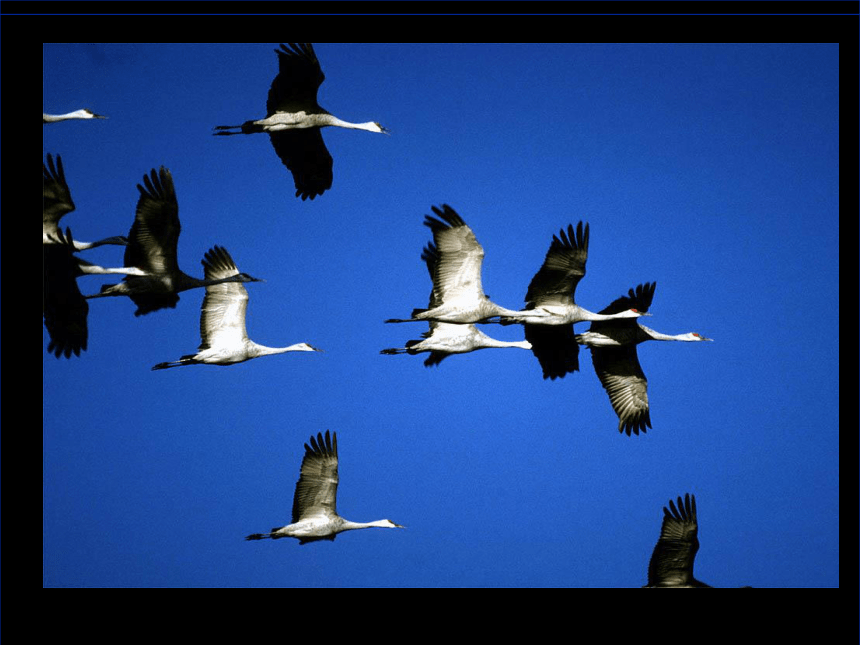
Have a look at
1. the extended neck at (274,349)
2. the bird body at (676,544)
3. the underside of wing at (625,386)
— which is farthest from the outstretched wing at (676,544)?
the extended neck at (274,349)

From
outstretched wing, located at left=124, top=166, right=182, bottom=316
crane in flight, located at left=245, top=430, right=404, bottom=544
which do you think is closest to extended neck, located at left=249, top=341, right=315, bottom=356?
crane in flight, located at left=245, top=430, right=404, bottom=544

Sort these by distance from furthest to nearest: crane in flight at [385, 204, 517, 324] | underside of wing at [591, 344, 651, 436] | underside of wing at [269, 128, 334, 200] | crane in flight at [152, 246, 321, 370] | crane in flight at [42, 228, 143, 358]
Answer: underside of wing at [591, 344, 651, 436] < crane in flight at [152, 246, 321, 370] < underside of wing at [269, 128, 334, 200] < crane in flight at [385, 204, 517, 324] < crane in flight at [42, 228, 143, 358]

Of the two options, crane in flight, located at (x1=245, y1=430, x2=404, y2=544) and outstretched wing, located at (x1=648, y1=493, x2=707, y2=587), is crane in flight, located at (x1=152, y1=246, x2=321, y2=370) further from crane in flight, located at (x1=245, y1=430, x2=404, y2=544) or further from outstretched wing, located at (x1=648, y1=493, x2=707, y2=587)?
outstretched wing, located at (x1=648, y1=493, x2=707, y2=587)

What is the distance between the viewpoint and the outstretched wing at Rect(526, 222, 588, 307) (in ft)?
43.1

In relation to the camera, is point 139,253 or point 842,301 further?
point 139,253

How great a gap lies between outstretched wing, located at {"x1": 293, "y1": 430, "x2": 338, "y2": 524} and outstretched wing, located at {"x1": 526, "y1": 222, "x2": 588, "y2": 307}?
344 centimetres

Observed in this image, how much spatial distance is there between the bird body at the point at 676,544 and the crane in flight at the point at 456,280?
3359 millimetres

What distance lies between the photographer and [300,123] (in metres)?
13.9
